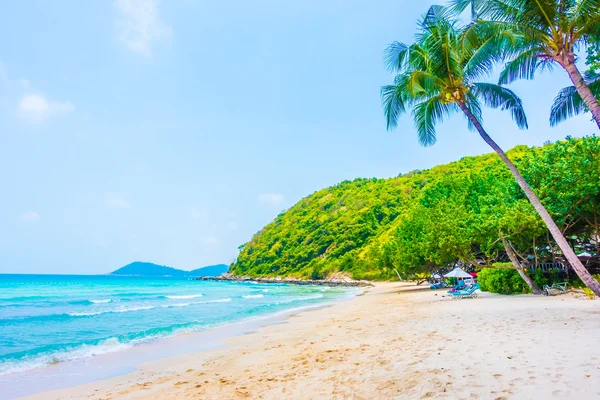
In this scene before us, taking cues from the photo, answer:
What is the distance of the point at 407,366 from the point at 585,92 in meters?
7.28

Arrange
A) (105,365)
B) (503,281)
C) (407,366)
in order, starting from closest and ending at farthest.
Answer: (407,366) → (105,365) → (503,281)

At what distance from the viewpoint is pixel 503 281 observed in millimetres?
19125

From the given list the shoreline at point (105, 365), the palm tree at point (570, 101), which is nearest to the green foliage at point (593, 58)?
the palm tree at point (570, 101)

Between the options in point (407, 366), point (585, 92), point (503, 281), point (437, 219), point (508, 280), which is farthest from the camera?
point (437, 219)

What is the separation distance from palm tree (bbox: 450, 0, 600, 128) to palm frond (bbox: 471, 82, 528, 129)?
7.06ft

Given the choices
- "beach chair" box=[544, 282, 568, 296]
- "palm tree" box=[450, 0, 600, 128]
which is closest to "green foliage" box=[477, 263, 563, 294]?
"beach chair" box=[544, 282, 568, 296]

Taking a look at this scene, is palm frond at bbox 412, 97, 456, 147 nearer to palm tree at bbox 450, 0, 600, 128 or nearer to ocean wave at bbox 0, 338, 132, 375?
palm tree at bbox 450, 0, 600, 128

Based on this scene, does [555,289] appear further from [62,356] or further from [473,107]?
[62,356]

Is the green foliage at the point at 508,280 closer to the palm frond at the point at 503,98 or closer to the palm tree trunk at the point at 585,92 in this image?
the palm frond at the point at 503,98

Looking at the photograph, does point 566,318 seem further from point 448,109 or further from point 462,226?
point 462,226

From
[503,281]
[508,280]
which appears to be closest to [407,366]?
[508,280]

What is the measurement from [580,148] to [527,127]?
11.1 ft

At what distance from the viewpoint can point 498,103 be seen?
12531mm

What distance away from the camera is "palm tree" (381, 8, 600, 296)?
1095 centimetres
